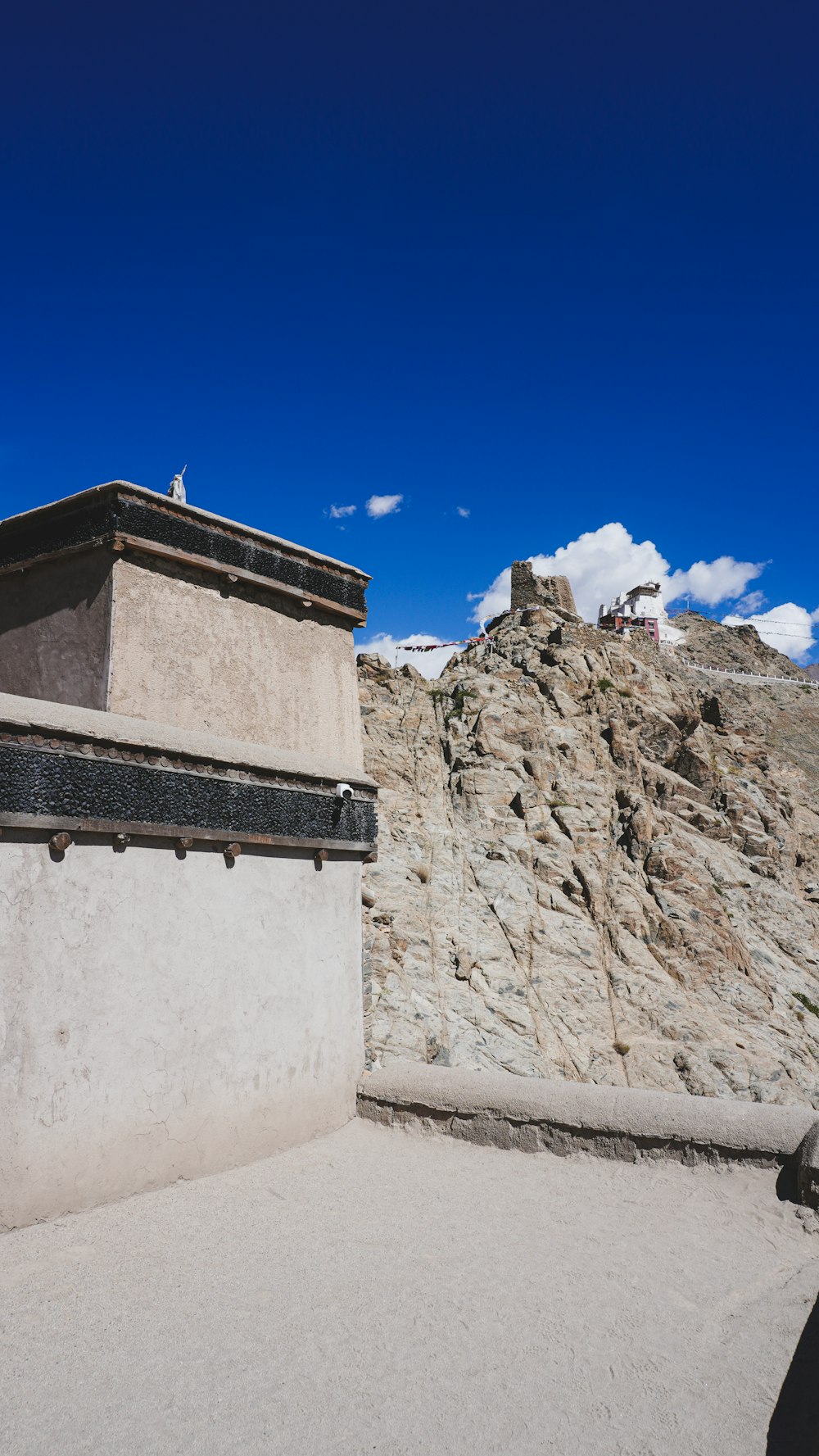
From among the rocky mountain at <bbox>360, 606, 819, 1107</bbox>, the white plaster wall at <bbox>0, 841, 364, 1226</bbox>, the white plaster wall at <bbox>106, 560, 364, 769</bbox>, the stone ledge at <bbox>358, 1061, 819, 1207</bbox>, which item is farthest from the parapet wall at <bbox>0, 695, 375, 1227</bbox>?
the rocky mountain at <bbox>360, 606, 819, 1107</bbox>

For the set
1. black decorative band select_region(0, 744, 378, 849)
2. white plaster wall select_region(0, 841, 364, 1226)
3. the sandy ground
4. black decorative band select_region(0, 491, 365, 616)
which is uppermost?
black decorative band select_region(0, 491, 365, 616)

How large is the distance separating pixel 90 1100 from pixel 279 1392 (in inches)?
75.5

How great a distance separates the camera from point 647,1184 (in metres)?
5.21

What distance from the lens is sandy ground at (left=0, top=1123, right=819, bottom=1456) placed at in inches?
124

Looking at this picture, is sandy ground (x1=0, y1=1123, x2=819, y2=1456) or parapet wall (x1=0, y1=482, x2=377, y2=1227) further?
parapet wall (x1=0, y1=482, x2=377, y2=1227)

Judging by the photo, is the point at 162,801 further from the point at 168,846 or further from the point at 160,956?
the point at 160,956

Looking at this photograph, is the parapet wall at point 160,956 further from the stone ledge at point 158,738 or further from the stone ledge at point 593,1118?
the stone ledge at point 593,1118

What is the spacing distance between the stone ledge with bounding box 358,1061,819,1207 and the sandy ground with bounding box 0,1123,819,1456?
0.13 meters

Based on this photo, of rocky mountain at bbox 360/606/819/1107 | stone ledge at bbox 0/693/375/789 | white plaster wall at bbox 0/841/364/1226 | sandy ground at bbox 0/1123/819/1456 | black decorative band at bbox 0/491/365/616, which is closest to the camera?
sandy ground at bbox 0/1123/819/1456

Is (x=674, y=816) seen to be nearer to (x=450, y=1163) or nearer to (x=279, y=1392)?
(x=450, y=1163)

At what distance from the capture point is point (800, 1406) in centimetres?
315

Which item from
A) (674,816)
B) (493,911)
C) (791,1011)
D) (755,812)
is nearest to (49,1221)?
(493,911)

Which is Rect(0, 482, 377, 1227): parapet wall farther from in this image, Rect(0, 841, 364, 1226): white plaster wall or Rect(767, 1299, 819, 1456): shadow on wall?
Rect(767, 1299, 819, 1456): shadow on wall

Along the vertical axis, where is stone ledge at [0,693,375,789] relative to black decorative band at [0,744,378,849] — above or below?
above
